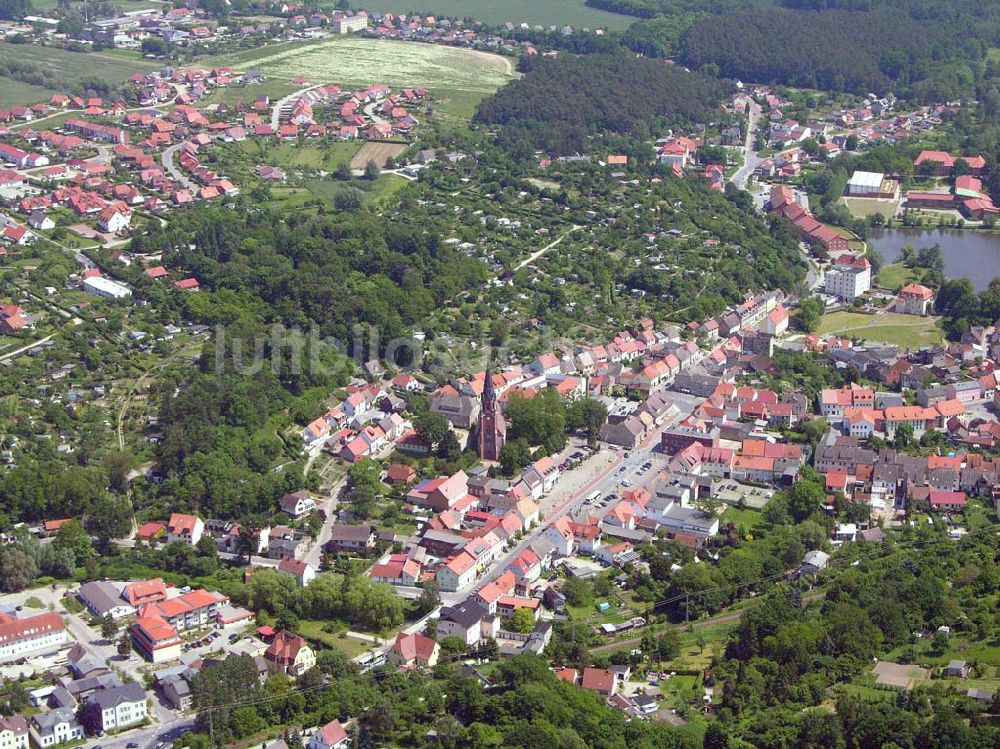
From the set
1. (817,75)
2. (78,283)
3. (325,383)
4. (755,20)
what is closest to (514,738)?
(325,383)

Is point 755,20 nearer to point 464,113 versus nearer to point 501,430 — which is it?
point 464,113

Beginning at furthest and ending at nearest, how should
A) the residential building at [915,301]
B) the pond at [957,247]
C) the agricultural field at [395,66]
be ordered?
the agricultural field at [395,66] → the pond at [957,247] → the residential building at [915,301]

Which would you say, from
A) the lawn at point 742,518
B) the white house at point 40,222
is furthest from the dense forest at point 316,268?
the lawn at point 742,518

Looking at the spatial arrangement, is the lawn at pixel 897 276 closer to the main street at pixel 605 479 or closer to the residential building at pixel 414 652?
the main street at pixel 605 479

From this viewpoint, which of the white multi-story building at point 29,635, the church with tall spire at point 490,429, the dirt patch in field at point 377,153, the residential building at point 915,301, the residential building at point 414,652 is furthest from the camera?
Answer: the dirt patch in field at point 377,153

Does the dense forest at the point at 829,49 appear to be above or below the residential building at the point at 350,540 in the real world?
above

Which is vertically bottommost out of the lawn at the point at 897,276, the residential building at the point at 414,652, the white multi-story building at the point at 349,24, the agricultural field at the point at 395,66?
the residential building at the point at 414,652

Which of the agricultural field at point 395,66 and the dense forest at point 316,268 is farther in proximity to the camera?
the agricultural field at point 395,66

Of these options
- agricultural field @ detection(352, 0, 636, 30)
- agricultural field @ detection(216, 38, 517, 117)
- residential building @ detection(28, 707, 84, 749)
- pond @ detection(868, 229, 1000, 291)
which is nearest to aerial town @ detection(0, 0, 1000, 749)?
residential building @ detection(28, 707, 84, 749)
